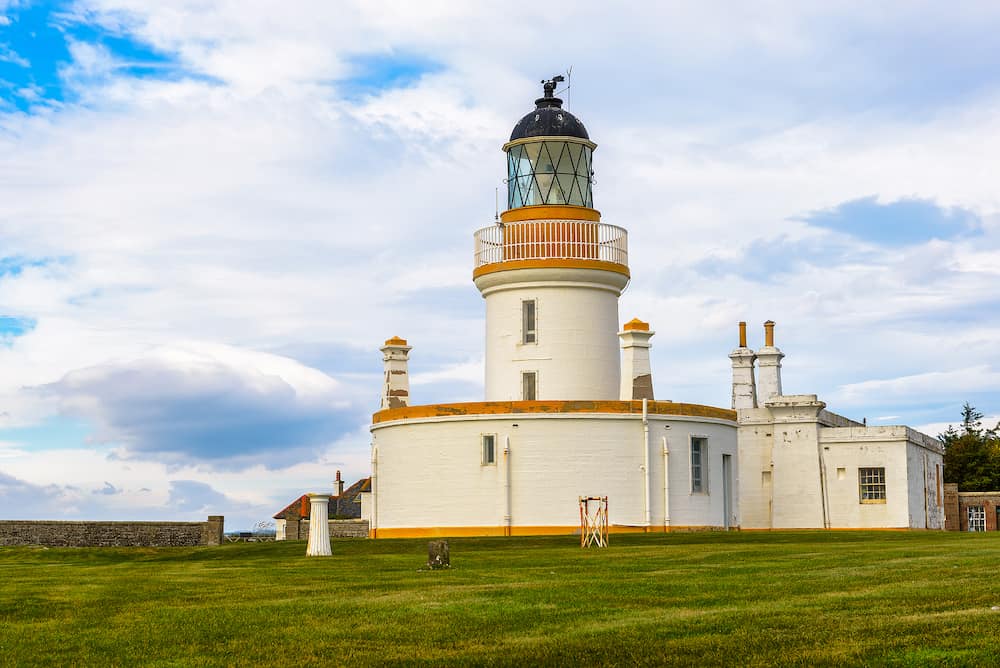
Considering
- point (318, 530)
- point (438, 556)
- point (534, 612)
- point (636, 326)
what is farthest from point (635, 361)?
point (534, 612)

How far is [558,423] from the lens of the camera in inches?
1378

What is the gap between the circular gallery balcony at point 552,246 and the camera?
37.6m

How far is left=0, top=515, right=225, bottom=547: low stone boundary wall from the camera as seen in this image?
37.1 metres

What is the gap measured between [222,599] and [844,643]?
8.06 meters

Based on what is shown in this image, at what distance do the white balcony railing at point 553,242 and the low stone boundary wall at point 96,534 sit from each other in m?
12.8

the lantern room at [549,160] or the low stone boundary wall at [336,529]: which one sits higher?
the lantern room at [549,160]

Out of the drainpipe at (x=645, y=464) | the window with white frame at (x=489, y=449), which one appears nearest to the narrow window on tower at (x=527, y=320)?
the window with white frame at (x=489, y=449)

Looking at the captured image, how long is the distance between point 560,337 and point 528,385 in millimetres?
1755

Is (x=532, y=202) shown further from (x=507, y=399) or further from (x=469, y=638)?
(x=469, y=638)

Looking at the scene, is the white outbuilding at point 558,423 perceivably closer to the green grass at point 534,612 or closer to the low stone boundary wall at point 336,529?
the low stone boundary wall at point 336,529

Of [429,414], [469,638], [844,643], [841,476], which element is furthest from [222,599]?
[841,476]

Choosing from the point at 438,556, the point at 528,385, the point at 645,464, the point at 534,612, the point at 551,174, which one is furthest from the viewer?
the point at 551,174

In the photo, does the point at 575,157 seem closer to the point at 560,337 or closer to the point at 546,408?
the point at 560,337

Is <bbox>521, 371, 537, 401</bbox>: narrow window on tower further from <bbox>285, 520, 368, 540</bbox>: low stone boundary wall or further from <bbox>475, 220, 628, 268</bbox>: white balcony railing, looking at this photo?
<bbox>285, 520, 368, 540</bbox>: low stone boundary wall
